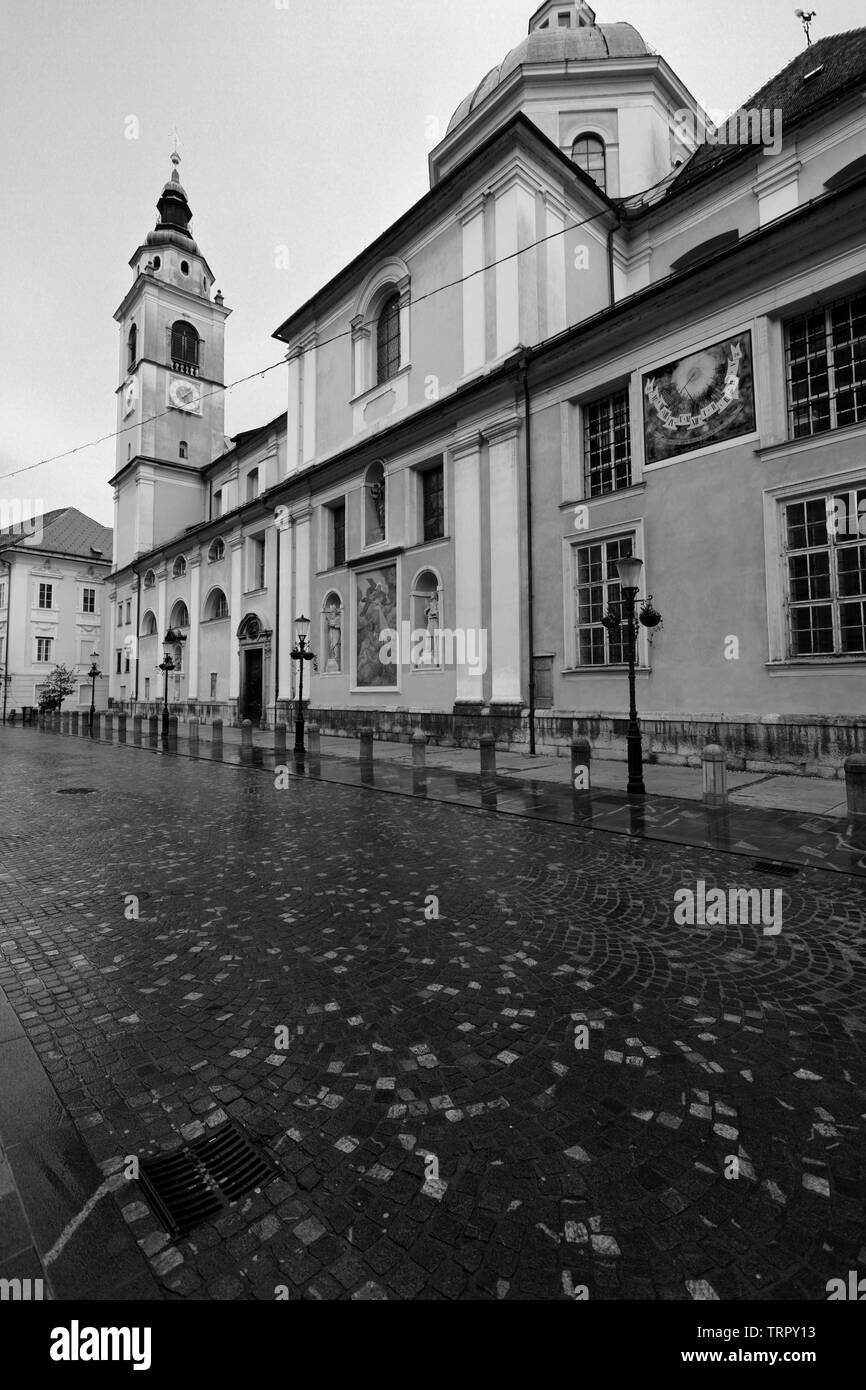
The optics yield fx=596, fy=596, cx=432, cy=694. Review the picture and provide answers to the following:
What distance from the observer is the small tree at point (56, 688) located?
153ft

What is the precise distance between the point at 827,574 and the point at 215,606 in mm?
31183

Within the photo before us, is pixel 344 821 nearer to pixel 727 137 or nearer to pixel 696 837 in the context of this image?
pixel 696 837

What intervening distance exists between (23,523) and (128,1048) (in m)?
72.5

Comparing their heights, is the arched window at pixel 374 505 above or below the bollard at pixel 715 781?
above

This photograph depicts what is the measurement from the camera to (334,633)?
25109 millimetres

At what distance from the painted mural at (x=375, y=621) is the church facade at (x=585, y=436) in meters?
0.11

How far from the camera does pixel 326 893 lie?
542 cm

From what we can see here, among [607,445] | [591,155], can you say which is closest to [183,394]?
[591,155]

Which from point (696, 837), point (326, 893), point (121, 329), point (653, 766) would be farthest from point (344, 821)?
point (121, 329)

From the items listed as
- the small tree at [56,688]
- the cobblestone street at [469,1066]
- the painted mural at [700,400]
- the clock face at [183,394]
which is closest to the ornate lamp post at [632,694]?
the cobblestone street at [469,1066]

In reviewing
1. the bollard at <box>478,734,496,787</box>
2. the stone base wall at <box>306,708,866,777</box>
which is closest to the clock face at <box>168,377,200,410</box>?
the stone base wall at <box>306,708,866,777</box>

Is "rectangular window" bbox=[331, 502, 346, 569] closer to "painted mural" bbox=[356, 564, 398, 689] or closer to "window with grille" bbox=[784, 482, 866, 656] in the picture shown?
"painted mural" bbox=[356, 564, 398, 689]

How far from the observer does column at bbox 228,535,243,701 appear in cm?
3134

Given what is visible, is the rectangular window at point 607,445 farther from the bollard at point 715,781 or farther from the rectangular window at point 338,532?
the rectangular window at point 338,532
